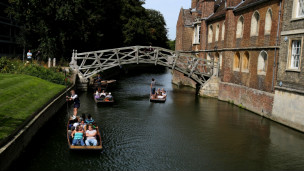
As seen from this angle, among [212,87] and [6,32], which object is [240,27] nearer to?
[212,87]

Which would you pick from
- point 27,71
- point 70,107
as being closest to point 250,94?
point 70,107

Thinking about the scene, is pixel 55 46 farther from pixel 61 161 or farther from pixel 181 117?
pixel 61 161

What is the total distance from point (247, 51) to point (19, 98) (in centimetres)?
1523

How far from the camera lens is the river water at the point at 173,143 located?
1118cm

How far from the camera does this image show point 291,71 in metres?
16.3

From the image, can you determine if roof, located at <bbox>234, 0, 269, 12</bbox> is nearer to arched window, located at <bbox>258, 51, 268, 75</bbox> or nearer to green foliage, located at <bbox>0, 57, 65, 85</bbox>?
arched window, located at <bbox>258, 51, 268, 75</bbox>

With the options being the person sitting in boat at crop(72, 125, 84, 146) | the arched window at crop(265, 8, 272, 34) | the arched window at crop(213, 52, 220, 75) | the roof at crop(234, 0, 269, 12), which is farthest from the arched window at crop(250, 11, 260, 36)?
the person sitting in boat at crop(72, 125, 84, 146)

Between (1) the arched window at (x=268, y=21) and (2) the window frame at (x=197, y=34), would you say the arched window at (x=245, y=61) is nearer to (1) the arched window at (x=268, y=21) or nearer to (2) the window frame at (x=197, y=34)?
(1) the arched window at (x=268, y=21)

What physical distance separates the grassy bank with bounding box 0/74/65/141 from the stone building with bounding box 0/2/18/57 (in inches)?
929

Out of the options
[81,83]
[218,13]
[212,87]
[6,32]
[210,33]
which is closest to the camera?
[212,87]

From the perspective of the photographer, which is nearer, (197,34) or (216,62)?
(216,62)

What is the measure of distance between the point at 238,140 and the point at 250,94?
6.97 metres

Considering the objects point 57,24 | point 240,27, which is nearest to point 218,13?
point 240,27

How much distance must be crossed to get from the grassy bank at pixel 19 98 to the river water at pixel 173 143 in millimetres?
1155
